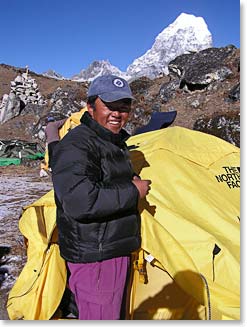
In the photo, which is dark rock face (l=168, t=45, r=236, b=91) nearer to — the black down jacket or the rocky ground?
the rocky ground

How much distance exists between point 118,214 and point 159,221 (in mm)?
905

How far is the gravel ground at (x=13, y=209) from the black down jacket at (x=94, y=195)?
1.54m

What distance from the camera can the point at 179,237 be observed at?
2.53m

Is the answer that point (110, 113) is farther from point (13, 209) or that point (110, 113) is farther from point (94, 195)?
point (13, 209)

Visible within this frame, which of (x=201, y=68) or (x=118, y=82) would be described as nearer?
(x=118, y=82)

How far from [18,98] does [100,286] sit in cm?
2103

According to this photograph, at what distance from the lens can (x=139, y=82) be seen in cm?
1995

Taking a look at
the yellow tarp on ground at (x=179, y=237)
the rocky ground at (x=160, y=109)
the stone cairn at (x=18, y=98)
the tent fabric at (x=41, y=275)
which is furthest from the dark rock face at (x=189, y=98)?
the tent fabric at (x=41, y=275)

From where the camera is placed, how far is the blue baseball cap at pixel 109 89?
Result: 1.84 m

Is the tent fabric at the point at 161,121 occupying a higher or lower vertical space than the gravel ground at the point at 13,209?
higher

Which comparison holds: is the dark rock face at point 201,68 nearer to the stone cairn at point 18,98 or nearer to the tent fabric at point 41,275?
the stone cairn at point 18,98

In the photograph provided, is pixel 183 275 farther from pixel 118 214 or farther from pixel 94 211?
pixel 94 211

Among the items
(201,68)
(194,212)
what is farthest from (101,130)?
(201,68)

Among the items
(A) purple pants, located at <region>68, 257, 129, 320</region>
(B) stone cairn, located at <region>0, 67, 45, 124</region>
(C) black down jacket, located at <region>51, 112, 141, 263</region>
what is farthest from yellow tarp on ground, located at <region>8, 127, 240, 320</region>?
(B) stone cairn, located at <region>0, 67, 45, 124</region>
